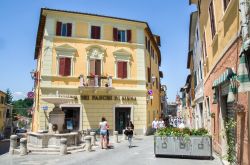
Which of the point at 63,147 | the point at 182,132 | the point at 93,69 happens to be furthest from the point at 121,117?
the point at 182,132

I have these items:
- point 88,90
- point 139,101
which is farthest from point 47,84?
point 139,101

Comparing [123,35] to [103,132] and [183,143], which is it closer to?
[103,132]

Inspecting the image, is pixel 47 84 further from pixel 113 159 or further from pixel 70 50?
pixel 113 159

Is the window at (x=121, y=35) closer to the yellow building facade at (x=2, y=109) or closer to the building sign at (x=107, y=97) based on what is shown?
the building sign at (x=107, y=97)

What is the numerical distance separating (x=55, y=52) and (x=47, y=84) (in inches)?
115

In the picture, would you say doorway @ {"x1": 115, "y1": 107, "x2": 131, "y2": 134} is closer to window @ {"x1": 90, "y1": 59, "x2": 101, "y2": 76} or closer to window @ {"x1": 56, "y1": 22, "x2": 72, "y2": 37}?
window @ {"x1": 90, "y1": 59, "x2": 101, "y2": 76}

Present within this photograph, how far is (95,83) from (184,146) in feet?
43.1

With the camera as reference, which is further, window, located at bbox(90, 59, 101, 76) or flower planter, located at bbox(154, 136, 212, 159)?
window, located at bbox(90, 59, 101, 76)

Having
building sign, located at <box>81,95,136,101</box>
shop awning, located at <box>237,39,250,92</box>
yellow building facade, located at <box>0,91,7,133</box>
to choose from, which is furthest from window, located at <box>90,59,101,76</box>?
yellow building facade, located at <box>0,91,7,133</box>

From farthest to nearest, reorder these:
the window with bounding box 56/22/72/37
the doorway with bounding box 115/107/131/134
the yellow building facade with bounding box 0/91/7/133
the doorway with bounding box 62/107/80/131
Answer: the yellow building facade with bounding box 0/91/7/133 → the doorway with bounding box 115/107/131/134 → the window with bounding box 56/22/72/37 → the doorway with bounding box 62/107/80/131

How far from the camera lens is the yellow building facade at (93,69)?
878 inches

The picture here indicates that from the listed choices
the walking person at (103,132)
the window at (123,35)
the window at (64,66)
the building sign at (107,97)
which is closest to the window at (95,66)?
the window at (64,66)

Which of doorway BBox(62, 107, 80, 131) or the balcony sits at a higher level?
the balcony

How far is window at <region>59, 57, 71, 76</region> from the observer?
2253cm
